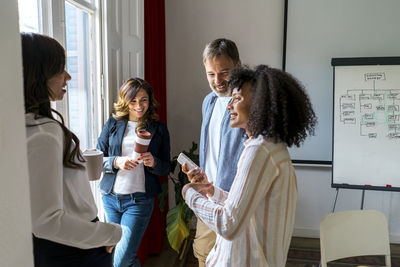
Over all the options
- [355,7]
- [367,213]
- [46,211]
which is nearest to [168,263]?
→ [367,213]

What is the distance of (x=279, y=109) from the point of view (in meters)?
1.05

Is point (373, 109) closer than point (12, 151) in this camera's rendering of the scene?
No

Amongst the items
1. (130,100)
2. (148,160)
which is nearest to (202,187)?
(148,160)

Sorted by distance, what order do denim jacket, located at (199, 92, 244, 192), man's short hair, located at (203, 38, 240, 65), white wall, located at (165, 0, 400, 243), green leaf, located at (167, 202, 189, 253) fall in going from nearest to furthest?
denim jacket, located at (199, 92, 244, 192)
man's short hair, located at (203, 38, 240, 65)
green leaf, located at (167, 202, 189, 253)
white wall, located at (165, 0, 400, 243)

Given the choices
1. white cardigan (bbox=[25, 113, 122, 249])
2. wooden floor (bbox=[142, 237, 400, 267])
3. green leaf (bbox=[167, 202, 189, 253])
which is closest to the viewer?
white cardigan (bbox=[25, 113, 122, 249])

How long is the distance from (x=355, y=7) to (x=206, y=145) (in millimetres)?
2193

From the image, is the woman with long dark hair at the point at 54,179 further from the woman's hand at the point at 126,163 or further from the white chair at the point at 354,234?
the white chair at the point at 354,234

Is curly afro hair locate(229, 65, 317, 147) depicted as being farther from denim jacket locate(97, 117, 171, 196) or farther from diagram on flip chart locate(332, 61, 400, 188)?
diagram on flip chart locate(332, 61, 400, 188)

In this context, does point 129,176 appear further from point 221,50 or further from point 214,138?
point 221,50

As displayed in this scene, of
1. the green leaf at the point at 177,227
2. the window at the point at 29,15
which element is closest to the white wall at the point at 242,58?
the green leaf at the point at 177,227

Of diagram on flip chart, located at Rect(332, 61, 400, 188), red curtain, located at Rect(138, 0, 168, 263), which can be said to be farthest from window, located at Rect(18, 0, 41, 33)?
diagram on flip chart, located at Rect(332, 61, 400, 188)

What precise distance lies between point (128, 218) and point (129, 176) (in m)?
0.25

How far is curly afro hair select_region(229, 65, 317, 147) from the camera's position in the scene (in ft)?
3.41

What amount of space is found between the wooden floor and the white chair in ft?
4.06
